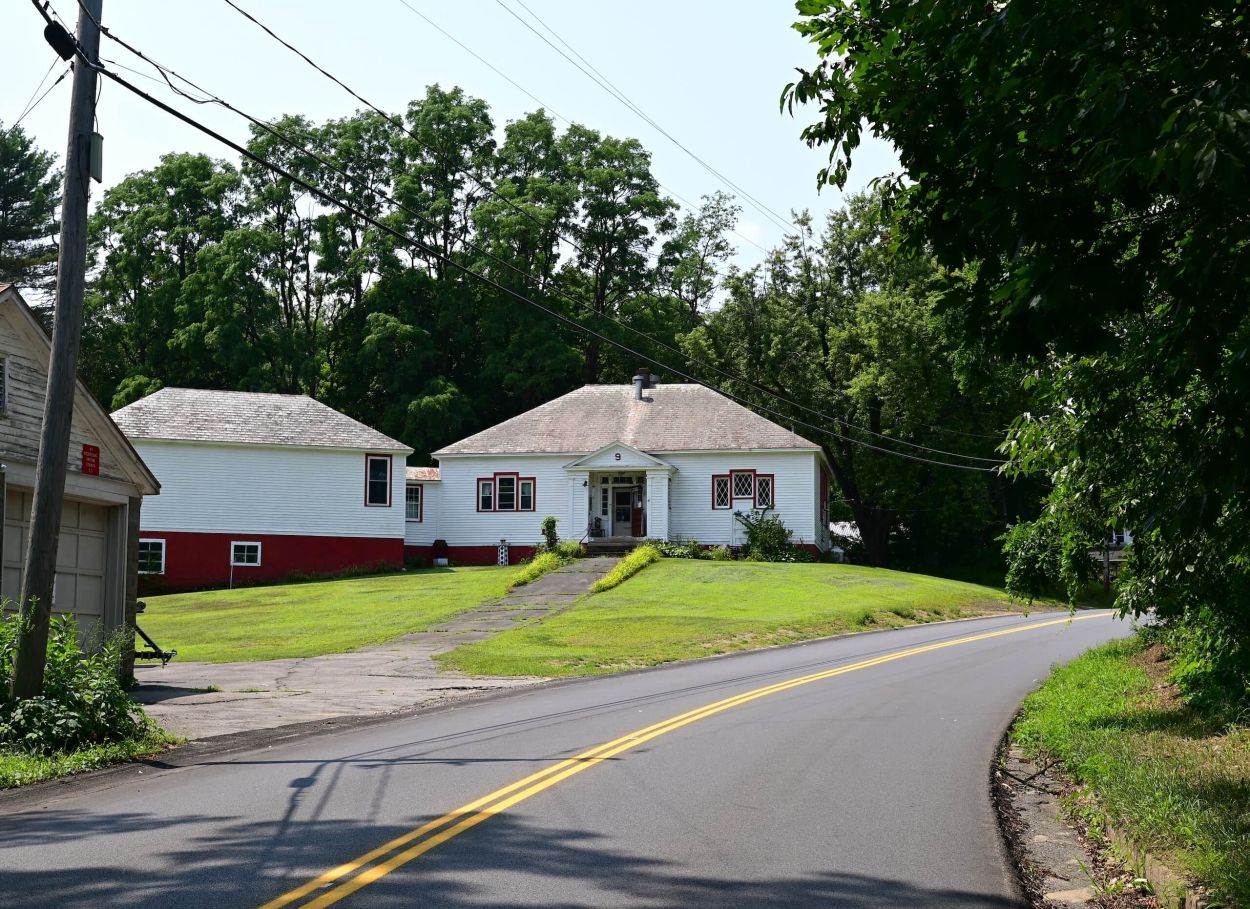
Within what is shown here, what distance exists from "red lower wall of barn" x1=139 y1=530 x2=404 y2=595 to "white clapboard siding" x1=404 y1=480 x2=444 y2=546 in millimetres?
2601

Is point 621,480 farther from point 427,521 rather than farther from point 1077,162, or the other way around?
point 1077,162

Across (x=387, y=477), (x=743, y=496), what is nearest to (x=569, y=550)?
(x=743, y=496)

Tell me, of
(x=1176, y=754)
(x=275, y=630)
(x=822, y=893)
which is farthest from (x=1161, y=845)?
(x=275, y=630)

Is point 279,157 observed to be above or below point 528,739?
above

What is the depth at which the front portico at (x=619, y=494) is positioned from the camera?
158ft

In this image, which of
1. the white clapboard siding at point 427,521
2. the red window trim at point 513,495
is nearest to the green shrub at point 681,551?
the red window trim at point 513,495

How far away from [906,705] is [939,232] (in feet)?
34.8

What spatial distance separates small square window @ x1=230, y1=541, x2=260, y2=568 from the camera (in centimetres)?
4662

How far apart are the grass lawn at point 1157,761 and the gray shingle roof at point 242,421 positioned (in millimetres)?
35135

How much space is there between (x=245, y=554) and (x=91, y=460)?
30.2m

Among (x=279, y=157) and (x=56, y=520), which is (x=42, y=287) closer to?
(x=279, y=157)

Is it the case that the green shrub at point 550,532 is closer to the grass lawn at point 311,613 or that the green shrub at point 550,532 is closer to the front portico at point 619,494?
the front portico at point 619,494

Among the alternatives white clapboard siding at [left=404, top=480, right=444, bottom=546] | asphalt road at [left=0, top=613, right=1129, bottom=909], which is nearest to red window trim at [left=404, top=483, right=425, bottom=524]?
white clapboard siding at [left=404, top=480, right=444, bottom=546]

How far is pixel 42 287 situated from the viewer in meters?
66.7
